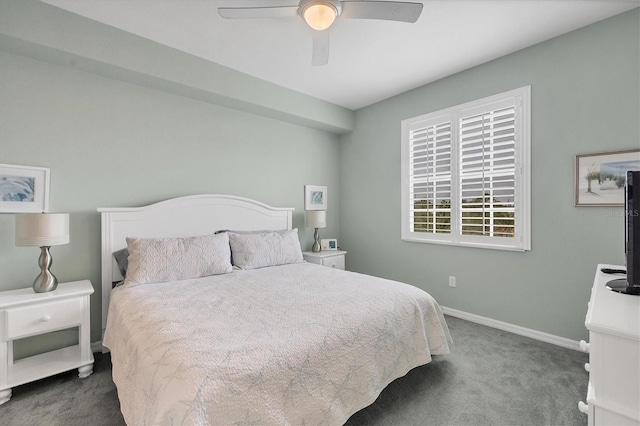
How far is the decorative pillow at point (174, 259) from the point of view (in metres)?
2.34

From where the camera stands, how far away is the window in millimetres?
2822

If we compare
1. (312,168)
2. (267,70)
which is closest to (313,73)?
(267,70)

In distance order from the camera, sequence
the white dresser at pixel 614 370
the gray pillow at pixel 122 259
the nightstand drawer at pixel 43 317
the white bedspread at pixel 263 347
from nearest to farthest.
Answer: the white dresser at pixel 614 370, the white bedspread at pixel 263 347, the nightstand drawer at pixel 43 317, the gray pillow at pixel 122 259

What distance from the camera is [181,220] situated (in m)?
2.98

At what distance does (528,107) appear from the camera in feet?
9.01

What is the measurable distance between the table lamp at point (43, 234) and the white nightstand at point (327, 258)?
2425 mm

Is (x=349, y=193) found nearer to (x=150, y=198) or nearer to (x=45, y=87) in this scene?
(x=150, y=198)

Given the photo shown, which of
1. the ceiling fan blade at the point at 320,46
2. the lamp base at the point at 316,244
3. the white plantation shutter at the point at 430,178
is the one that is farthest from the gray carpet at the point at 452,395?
the ceiling fan blade at the point at 320,46

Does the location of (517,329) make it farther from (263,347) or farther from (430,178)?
(263,347)

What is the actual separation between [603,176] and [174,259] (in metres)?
3.54

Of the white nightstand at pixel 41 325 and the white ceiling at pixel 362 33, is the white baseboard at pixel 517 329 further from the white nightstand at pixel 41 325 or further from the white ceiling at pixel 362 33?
the white nightstand at pixel 41 325

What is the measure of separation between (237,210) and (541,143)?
311 cm

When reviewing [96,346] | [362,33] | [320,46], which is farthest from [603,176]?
[96,346]

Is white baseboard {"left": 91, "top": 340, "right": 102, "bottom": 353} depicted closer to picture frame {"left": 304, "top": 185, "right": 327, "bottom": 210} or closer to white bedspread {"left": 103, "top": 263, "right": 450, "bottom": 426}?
white bedspread {"left": 103, "top": 263, "right": 450, "bottom": 426}
